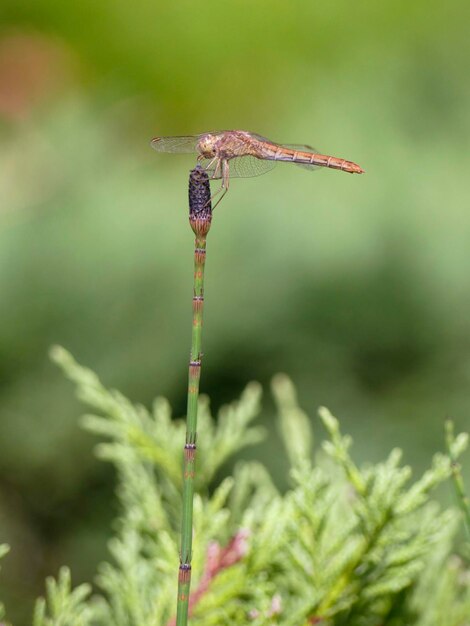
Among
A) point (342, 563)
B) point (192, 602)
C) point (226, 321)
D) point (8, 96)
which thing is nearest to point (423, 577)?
point (342, 563)

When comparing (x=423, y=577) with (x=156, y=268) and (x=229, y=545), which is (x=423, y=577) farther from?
(x=156, y=268)

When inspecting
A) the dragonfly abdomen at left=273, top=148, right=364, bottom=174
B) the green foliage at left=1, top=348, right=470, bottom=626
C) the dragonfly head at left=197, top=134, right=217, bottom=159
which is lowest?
the green foliage at left=1, top=348, right=470, bottom=626

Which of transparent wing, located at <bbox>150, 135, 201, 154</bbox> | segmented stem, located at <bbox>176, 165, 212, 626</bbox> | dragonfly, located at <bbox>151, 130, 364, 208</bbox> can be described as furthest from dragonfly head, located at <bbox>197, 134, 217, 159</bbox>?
segmented stem, located at <bbox>176, 165, 212, 626</bbox>

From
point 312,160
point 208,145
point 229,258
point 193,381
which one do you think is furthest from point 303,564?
point 229,258

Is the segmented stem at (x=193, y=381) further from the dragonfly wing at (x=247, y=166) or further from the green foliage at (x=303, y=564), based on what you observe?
the dragonfly wing at (x=247, y=166)

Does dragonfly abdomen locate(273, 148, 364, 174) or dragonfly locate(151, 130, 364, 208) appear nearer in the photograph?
dragonfly locate(151, 130, 364, 208)

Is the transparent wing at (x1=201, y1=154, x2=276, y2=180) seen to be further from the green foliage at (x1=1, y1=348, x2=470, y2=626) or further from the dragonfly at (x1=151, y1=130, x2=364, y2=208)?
the green foliage at (x1=1, y1=348, x2=470, y2=626)
